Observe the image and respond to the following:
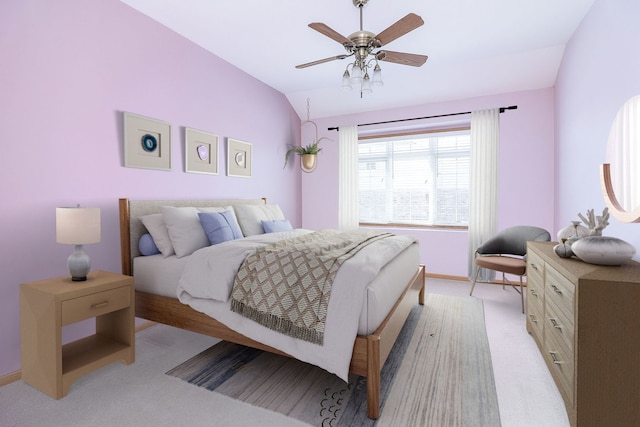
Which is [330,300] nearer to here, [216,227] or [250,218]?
[216,227]

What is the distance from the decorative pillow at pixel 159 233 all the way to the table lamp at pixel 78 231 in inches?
24.4

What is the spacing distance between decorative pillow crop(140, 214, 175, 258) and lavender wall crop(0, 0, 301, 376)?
10.6 inches

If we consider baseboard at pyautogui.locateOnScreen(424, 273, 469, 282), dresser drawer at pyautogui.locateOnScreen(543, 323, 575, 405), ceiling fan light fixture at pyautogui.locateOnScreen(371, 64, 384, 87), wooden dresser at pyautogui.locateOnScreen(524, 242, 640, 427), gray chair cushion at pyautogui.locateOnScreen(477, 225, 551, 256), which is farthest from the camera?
baseboard at pyautogui.locateOnScreen(424, 273, 469, 282)

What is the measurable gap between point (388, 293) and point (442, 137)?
351 centimetres

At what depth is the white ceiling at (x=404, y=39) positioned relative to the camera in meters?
2.80

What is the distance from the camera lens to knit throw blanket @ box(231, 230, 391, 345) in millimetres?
1846

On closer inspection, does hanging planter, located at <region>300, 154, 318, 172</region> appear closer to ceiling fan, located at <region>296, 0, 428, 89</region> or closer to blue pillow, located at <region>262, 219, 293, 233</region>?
blue pillow, located at <region>262, 219, 293, 233</region>

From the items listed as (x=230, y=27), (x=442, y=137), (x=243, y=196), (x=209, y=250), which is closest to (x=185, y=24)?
(x=230, y=27)

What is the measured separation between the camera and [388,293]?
6.79 feet

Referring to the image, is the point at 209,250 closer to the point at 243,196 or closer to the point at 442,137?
the point at 243,196

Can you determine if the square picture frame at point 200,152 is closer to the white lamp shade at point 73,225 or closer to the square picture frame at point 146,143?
the square picture frame at point 146,143

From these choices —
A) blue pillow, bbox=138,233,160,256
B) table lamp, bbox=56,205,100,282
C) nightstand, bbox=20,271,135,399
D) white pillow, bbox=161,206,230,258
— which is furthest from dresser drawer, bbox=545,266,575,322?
blue pillow, bbox=138,233,160,256

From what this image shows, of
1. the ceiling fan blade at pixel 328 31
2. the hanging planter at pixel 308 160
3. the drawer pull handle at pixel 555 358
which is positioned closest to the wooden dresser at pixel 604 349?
the drawer pull handle at pixel 555 358

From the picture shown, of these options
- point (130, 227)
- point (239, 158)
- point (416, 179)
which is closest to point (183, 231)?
point (130, 227)
